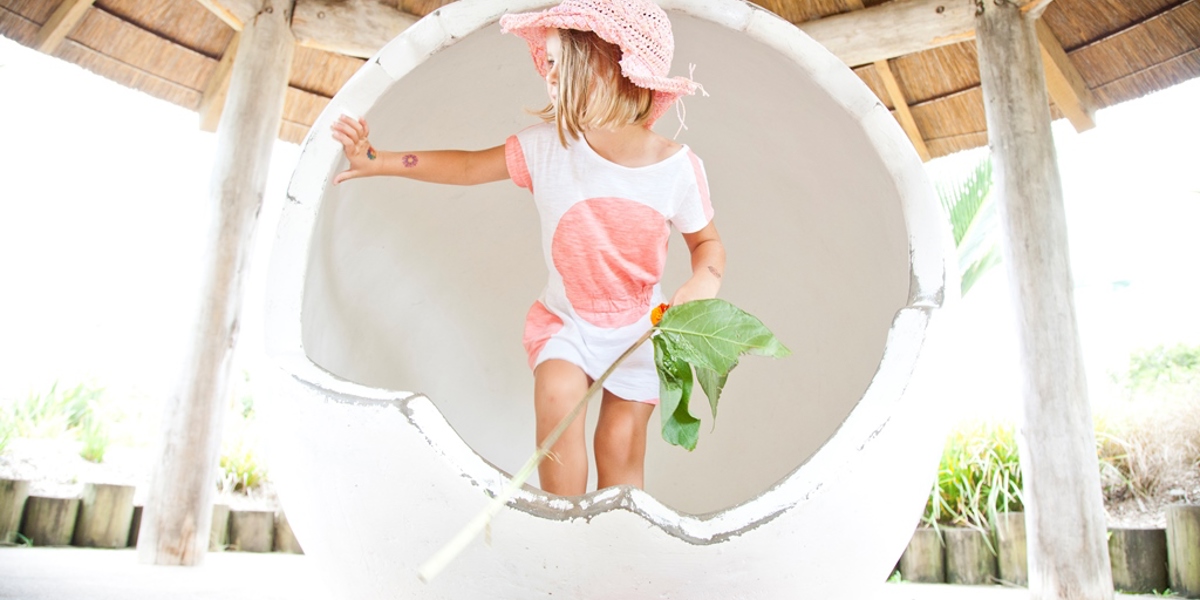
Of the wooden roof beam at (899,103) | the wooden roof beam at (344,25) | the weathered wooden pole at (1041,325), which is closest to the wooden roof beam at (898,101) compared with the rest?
the wooden roof beam at (899,103)

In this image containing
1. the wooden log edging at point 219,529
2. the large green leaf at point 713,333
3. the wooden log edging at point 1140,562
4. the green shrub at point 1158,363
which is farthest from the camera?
the green shrub at point 1158,363

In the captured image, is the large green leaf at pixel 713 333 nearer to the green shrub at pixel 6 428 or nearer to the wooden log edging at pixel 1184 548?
the wooden log edging at pixel 1184 548

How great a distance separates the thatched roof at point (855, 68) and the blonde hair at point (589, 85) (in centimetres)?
171

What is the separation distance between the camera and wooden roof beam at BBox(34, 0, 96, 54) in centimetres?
276

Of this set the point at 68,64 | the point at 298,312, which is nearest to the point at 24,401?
the point at 68,64

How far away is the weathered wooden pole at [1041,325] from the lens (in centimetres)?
234

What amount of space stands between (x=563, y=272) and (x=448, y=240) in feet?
2.59

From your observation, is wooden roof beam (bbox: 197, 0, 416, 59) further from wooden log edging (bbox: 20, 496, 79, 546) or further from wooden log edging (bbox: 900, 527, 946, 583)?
wooden log edging (bbox: 900, 527, 946, 583)

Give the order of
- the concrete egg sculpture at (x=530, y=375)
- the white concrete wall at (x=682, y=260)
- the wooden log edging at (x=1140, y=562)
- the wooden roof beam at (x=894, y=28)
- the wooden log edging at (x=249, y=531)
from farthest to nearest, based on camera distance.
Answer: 1. the wooden log edging at (x=249, y=531)
2. the wooden log edging at (x=1140, y=562)
3. the wooden roof beam at (x=894, y=28)
4. the white concrete wall at (x=682, y=260)
5. the concrete egg sculpture at (x=530, y=375)

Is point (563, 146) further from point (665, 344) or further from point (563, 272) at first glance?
point (665, 344)

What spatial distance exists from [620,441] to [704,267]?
32 cm

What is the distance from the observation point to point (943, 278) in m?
1.27

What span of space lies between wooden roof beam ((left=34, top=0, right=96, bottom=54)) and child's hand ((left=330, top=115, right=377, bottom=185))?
1916 mm

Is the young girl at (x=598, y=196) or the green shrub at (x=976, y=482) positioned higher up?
the young girl at (x=598, y=196)
